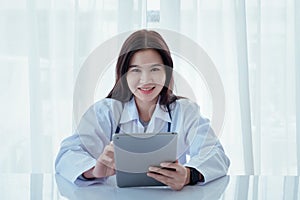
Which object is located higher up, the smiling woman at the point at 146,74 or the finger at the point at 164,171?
the smiling woman at the point at 146,74

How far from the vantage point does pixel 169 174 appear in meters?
1.14

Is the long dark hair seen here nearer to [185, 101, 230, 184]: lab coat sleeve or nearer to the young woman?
the young woman

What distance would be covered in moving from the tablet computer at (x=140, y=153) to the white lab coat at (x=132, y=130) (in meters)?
0.14

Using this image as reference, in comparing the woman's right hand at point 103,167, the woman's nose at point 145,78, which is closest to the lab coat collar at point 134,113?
the woman's nose at point 145,78

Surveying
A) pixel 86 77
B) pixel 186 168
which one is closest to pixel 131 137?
pixel 186 168

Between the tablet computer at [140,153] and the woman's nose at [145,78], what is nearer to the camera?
the tablet computer at [140,153]

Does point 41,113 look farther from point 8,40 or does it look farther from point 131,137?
point 131,137

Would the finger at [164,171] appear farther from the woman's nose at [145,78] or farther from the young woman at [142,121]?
the woman's nose at [145,78]

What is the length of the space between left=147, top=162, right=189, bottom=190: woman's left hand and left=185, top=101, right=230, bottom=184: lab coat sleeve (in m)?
0.10

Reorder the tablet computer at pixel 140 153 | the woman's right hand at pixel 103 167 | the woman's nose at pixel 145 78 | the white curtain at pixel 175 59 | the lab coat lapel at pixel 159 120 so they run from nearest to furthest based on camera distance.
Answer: the tablet computer at pixel 140 153, the woman's right hand at pixel 103 167, the woman's nose at pixel 145 78, the lab coat lapel at pixel 159 120, the white curtain at pixel 175 59

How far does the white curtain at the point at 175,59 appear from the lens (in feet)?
6.44

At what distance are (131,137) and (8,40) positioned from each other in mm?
1209

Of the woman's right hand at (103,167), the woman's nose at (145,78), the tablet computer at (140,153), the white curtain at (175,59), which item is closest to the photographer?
the tablet computer at (140,153)

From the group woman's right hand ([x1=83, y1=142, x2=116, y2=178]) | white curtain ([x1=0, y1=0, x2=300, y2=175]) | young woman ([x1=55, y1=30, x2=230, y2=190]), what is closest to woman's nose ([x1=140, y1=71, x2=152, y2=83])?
young woman ([x1=55, y1=30, x2=230, y2=190])
